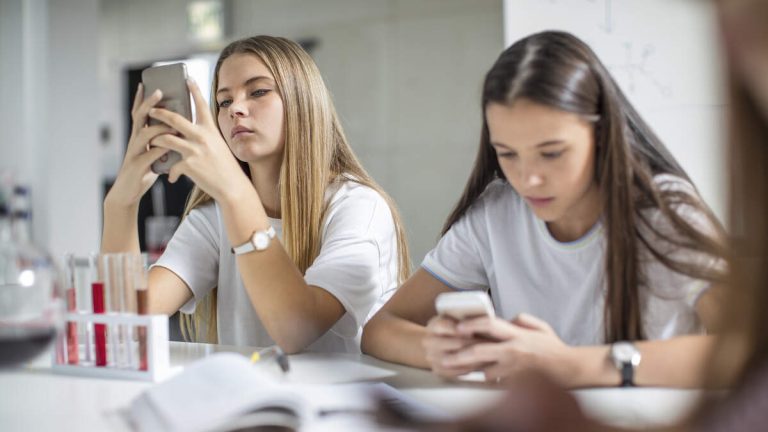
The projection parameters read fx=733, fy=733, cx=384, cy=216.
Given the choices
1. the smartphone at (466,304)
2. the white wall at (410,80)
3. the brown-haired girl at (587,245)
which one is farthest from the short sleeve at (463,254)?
the white wall at (410,80)

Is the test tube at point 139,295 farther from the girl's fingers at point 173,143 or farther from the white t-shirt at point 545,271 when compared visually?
the white t-shirt at point 545,271

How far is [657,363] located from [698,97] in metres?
1.58

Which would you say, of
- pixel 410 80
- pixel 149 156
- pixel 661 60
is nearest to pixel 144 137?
pixel 149 156

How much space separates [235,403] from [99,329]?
0.47 meters

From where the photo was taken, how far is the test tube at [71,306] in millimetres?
1194

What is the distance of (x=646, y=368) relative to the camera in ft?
3.32

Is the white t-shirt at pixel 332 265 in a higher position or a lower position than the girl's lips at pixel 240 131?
lower

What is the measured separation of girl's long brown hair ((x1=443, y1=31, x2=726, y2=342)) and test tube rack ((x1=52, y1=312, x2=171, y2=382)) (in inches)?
25.4

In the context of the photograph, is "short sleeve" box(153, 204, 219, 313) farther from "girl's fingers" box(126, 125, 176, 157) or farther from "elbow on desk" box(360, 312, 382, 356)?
"elbow on desk" box(360, 312, 382, 356)

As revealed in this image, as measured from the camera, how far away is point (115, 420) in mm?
919

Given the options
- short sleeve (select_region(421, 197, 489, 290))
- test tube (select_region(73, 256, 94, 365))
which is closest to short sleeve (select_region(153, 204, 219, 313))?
test tube (select_region(73, 256, 94, 365))

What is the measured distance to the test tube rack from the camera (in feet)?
3.74

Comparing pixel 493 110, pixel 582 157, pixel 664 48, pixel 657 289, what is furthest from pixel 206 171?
pixel 664 48

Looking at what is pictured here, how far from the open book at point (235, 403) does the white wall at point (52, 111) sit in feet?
8.14
